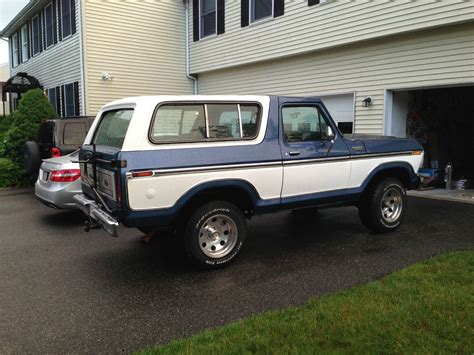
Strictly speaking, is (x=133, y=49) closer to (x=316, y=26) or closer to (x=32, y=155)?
(x=316, y=26)

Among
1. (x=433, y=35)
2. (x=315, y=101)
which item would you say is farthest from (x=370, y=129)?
(x=315, y=101)

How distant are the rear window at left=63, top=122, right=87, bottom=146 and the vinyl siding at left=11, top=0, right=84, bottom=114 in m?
6.23

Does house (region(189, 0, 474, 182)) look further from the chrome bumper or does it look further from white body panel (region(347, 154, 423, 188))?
the chrome bumper

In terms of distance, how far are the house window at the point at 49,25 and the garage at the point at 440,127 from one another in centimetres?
1359

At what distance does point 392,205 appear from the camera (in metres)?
6.41

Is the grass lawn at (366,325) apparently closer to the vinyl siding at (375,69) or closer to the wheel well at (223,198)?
the wheel well at (223,198)

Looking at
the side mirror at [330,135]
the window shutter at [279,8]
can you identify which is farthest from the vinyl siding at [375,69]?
the side mirror at [330,135]

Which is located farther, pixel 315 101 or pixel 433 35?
pixel 433 35

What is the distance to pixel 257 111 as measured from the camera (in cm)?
521

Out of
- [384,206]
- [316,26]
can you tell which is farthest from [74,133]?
[316,26]

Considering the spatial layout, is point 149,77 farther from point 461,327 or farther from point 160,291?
point 461,327

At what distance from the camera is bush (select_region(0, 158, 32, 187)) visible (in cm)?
1152

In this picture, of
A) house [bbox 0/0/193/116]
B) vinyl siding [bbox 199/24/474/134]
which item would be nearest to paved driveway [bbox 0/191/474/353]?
vinyl siding [bbox 199/24/474/134]

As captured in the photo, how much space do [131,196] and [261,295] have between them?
5.30 feet
